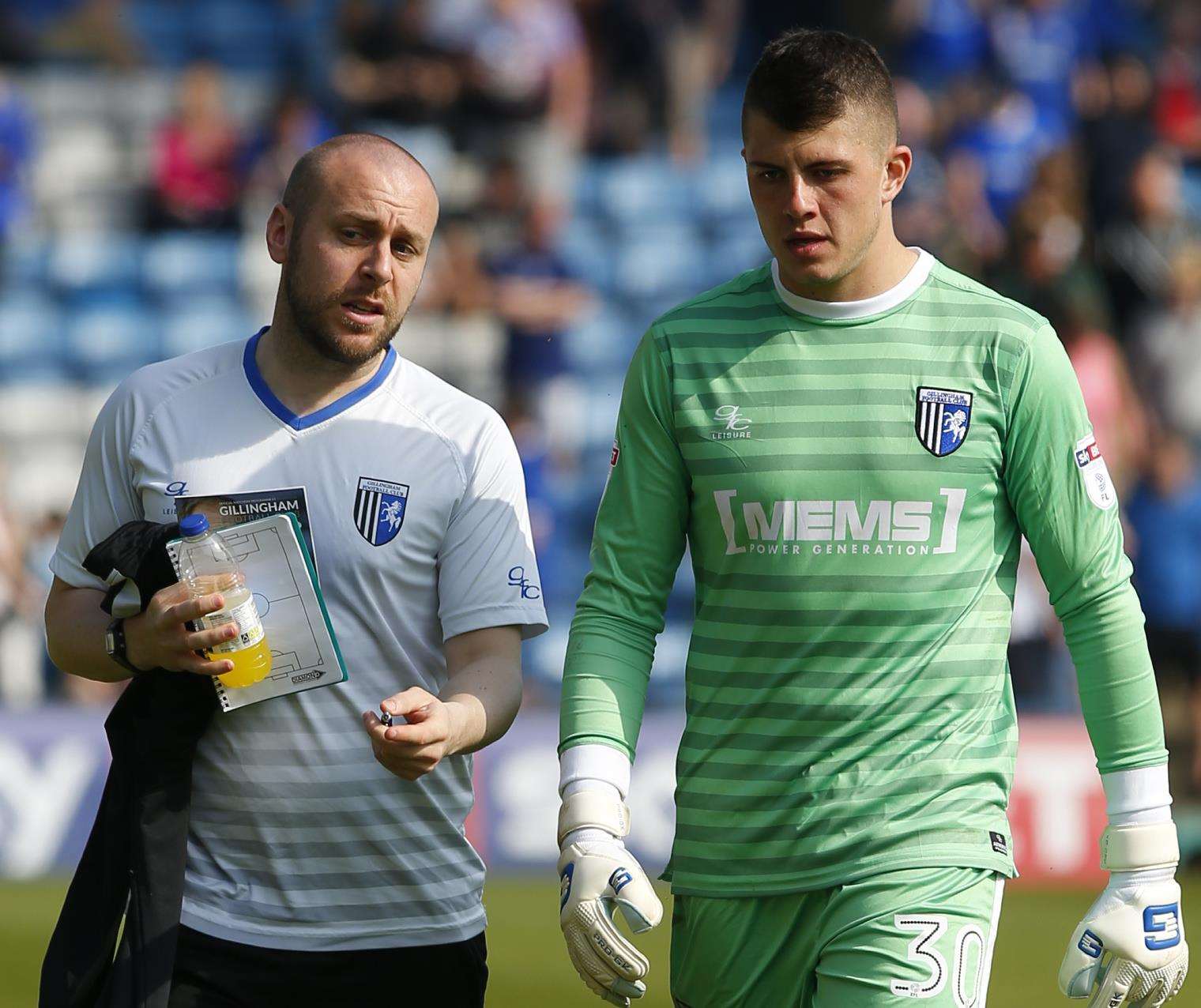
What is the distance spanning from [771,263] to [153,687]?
4.76 feet

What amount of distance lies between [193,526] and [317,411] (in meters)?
0.40

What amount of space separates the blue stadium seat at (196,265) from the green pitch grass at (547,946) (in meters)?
5.30

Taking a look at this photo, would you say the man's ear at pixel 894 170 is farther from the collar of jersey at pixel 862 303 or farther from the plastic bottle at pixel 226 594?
the plastic bottle at pixel 226 594

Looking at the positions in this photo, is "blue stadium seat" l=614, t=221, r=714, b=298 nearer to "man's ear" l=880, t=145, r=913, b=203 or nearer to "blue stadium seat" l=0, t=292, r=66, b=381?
"blue stadium seat" l=0, t=292, r=66, b=381

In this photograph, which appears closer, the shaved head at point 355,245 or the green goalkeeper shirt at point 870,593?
the green goalkeeper shirt at point 870,593

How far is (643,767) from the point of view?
966cm

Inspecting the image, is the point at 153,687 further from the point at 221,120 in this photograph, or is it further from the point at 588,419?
the point at 221,120

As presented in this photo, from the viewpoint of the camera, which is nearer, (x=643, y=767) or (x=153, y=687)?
(x=153, y=687)

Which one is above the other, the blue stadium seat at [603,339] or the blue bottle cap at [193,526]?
the blue bottle cap at [193,526]

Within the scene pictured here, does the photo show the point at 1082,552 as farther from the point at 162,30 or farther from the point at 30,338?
the point at 162,30

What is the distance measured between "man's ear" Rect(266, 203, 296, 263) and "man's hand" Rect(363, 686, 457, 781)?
3.26 ft

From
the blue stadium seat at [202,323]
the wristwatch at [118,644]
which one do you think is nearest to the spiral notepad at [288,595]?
the wristwatch at [118,644]

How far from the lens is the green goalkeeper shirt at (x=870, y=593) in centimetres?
341

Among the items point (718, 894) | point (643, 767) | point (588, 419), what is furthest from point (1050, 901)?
point (718, 894)
